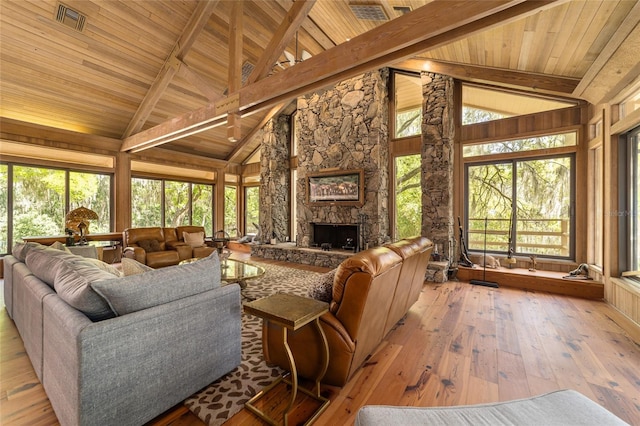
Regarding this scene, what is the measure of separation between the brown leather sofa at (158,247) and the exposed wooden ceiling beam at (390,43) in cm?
313

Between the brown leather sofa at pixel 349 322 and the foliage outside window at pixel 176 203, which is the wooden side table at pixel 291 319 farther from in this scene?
the foliage outside window at pixel 176 203

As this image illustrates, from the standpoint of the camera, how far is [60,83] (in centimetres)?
525

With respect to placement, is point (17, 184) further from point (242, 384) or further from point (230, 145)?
point (242, 384)

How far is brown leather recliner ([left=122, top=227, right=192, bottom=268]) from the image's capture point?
5.14 metres

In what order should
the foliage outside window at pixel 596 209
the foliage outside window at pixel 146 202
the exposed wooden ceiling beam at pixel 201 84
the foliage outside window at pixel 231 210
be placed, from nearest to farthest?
the foliage outside window at pixel 596 209 → the exposed wooden ceiling beam at pixel 201 84 → the foliage outside window at pixel 146 202 → the foliage outside window at pixel 231 210

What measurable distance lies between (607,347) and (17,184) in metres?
9.70

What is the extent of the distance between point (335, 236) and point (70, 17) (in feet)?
20.4

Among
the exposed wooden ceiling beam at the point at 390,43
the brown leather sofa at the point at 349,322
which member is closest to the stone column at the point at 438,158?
the exposed wooden ceiling beam at the point at 390,43

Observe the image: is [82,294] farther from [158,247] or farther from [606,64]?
[606,64]

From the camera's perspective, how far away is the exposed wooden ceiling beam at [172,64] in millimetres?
4697

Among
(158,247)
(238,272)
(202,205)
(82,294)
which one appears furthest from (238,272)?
(202,205)

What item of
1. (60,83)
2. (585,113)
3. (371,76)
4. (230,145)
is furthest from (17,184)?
(585,113)

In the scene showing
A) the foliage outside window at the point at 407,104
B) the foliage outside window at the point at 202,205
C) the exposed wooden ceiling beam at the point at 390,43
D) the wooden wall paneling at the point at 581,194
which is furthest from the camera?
the foliage outside window at the point at 202,205

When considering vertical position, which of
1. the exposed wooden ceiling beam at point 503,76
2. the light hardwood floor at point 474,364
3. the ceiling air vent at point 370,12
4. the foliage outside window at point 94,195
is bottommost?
Result: the light hardwood floor at point 474,364
